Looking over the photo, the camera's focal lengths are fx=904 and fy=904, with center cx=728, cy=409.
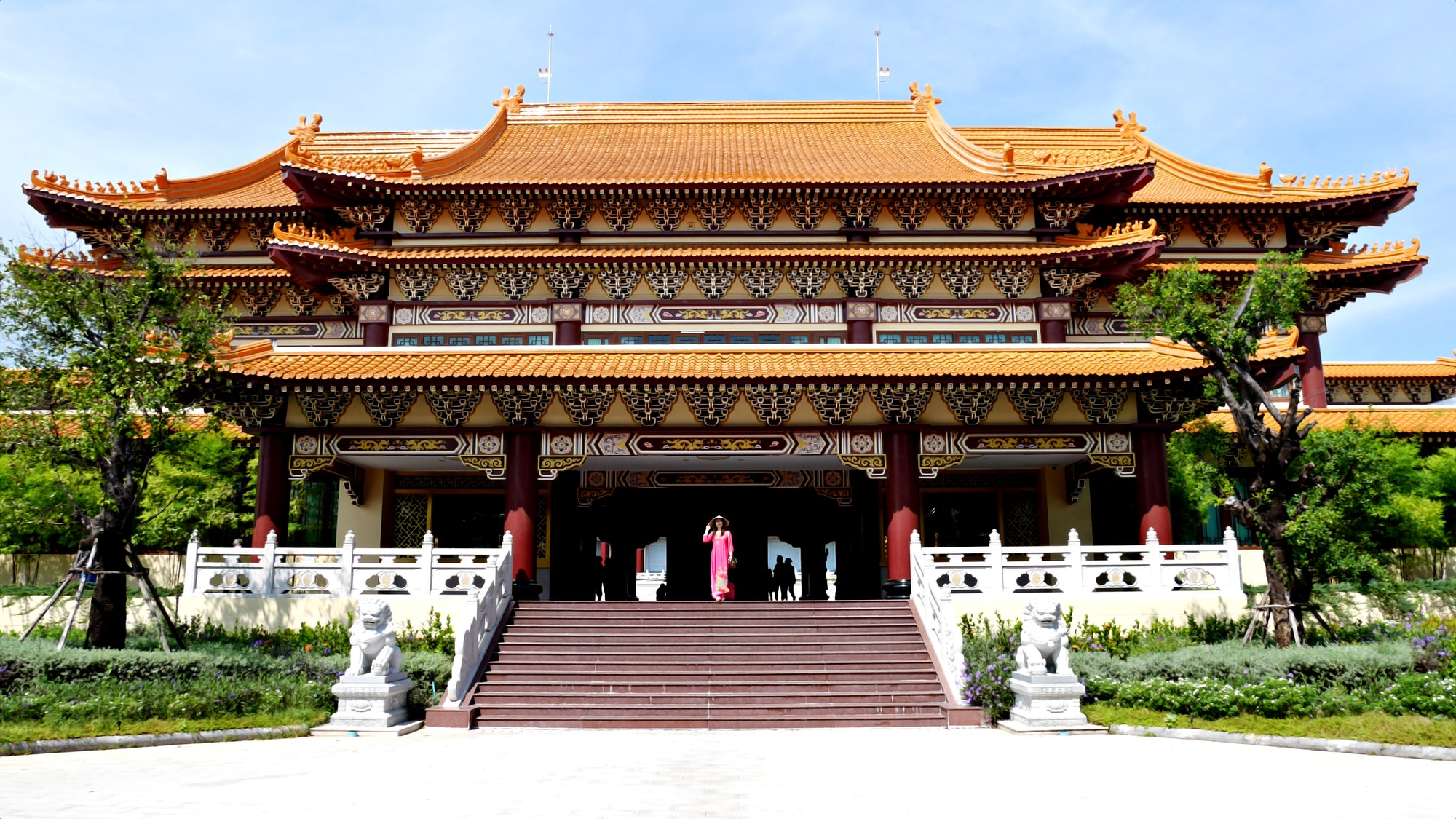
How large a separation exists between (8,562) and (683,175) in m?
15.6

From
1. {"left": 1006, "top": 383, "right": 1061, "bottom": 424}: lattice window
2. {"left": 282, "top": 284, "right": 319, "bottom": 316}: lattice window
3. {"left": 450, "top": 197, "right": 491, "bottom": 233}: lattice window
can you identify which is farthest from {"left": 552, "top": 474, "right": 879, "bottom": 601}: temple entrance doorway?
{"left": 282, "top": 284, "right": 319, "bottom": 316}: lattice window

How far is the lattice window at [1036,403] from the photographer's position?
1611cm

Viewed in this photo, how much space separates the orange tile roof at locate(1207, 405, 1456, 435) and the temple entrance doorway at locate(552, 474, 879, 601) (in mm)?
8128

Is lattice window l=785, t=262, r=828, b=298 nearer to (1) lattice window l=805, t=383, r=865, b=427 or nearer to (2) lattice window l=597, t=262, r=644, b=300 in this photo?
(2) lattice window l=597, t=262, r=644, b=300

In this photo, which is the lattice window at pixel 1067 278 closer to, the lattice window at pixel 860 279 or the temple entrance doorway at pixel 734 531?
the lattice window at pixel 860 279

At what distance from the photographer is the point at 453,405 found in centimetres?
1611

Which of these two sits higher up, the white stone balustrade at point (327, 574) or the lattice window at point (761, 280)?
the lattice window at point (761, 280)

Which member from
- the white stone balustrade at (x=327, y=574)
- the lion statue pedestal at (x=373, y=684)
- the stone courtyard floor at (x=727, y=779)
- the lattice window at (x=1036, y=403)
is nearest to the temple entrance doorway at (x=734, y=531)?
the lattice window at (x=1036, y=403)

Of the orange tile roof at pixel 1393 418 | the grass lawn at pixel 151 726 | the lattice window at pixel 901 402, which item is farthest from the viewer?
the orange tile roof at pixel 1393 418

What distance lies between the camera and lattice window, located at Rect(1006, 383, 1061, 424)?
16109 mm

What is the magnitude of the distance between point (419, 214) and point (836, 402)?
35.2ft

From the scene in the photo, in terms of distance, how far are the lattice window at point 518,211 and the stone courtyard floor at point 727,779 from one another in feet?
42.5

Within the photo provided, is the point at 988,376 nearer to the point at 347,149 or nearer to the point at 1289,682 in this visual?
the point at 1289,682

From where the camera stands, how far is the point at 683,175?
2033 centimetres
